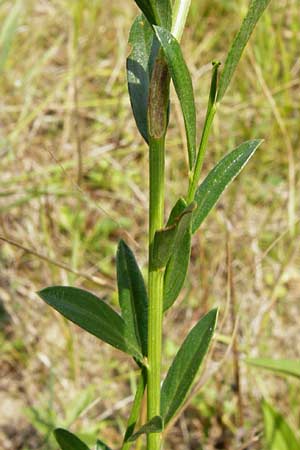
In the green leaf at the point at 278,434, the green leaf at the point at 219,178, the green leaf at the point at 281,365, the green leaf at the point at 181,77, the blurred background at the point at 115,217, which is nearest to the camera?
the green leaf at the point at 181,77

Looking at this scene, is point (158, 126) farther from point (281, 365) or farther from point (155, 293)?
point (281, 365)

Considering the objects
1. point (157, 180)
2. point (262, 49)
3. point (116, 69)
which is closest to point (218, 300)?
point (262, 49)

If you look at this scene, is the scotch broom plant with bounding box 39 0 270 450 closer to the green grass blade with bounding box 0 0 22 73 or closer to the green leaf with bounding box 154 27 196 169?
the green leaf with bounding box 154 27 196 169

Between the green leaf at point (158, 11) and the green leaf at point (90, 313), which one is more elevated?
the green leaf at point (158, 11)

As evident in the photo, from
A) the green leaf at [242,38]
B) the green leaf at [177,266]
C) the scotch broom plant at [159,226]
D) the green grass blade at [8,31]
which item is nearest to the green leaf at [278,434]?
the scotch broom plant at [159,226]

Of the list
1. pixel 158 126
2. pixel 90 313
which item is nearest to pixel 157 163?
pixel 158 126

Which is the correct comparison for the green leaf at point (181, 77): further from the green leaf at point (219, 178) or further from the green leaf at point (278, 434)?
the green leaf at point (278, 434)

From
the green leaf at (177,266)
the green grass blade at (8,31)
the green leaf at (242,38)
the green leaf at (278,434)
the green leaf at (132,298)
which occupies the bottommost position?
the green leaf at (278,434)
